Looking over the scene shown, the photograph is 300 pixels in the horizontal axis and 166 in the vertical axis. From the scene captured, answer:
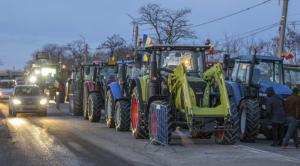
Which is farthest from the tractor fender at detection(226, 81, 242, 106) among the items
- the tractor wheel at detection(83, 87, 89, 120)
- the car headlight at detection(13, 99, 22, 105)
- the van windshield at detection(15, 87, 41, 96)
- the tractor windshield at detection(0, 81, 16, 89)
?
the tractor windshield at detection(0, 81, 16, 89)

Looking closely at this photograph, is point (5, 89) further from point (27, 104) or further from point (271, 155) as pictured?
point (271, 155)

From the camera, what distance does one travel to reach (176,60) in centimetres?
1866

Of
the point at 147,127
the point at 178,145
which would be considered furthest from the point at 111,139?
the point at 178,145

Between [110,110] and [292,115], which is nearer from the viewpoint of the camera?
[292,115]

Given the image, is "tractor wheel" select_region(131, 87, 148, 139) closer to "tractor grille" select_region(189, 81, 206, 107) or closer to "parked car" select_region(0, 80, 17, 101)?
"tractor grille" select_region(189, 81, 206, 107)

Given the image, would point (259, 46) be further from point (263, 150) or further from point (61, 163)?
point (61, 163)

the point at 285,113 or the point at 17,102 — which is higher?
the point at 285,113

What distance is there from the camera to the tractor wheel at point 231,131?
16.5m

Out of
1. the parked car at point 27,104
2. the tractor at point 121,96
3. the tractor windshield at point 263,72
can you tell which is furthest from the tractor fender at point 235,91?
the parked car at point 27,104

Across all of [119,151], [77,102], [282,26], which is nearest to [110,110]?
[77,102]

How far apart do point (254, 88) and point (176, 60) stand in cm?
269

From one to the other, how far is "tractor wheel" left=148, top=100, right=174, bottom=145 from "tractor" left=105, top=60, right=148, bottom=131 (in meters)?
3.32

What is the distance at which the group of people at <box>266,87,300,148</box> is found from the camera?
17125mm

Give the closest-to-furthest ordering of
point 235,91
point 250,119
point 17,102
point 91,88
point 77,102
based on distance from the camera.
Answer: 1. point 250,119
2. point 235,91
3. point 91,88
4. point 17,102
5. point 77,102
